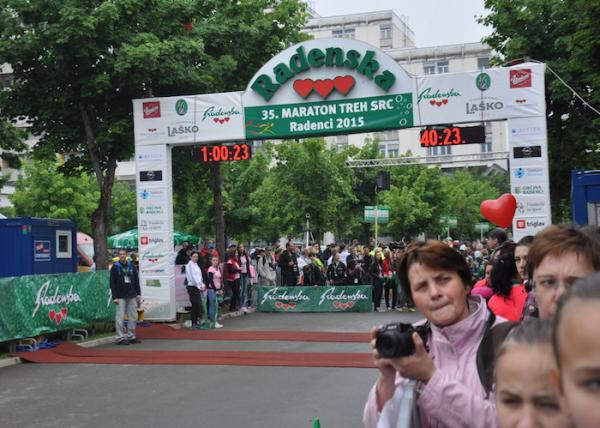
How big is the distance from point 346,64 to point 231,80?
20.7 ft

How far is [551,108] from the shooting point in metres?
27.0

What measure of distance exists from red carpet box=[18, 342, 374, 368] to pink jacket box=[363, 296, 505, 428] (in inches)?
380

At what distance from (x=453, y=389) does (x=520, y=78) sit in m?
15.9

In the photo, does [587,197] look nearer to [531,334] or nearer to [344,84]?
[344,84]

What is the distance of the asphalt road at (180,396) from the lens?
834cm

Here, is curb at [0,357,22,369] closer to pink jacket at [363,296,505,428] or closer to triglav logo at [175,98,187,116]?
triglav logo at [175,98,187,116]

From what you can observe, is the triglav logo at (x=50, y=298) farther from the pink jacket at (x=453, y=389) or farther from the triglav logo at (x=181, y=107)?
the pink jacket at (x=453, y=389)

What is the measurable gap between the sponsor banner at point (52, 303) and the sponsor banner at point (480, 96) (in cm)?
833

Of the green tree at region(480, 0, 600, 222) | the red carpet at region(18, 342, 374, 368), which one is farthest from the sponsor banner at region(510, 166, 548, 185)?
the green tree at region(480, 0, 600, 222)

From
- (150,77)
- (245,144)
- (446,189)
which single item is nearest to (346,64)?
(245,144)

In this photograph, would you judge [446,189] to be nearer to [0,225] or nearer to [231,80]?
[231,80]

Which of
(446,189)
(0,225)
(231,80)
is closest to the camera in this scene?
(0,225)

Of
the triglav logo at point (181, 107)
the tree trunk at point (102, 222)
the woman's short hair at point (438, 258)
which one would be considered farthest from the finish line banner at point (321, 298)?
the woman's short hair at point (438, 258)

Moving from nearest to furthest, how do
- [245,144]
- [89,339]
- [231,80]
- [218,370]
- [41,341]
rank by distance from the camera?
1. [218,370]
2. [41,341]
3. [89,339]
4. [245,144]
5. [231,80]
